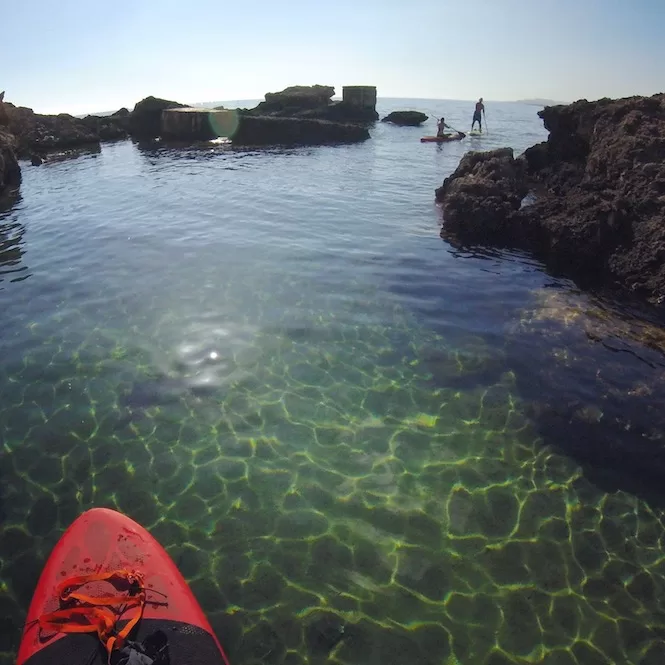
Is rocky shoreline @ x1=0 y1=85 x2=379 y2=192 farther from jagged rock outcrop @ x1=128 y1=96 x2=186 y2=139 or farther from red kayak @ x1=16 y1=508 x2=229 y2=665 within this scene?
red kayak @ x1=16 y1=508 x2=229 y2=665

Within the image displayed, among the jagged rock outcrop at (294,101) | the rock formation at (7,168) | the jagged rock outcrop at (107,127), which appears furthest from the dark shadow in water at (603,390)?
the jagged rock outcrop at (294,101)

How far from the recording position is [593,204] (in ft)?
52.9

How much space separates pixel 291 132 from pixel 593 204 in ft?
130

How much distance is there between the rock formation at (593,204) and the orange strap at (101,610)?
13.9 meters

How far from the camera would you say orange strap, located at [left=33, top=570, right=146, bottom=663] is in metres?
4.73

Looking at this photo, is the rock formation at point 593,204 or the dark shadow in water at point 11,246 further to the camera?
the dark shadow in water at point 11,246

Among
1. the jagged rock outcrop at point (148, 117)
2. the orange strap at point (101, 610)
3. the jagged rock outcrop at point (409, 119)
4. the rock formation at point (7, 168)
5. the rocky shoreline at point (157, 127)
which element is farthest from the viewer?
the jagged rock outcrop at point (409, 119)

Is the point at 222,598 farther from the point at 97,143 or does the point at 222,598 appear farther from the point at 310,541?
the point at 97,143

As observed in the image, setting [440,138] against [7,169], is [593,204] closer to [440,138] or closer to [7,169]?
[440,138]

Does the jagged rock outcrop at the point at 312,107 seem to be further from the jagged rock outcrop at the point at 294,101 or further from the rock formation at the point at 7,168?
the rock formation at the point at 7,168

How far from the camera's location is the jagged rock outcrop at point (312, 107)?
5981 centimetres

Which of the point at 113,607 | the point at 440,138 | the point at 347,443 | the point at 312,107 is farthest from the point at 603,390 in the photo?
the point at 312,107

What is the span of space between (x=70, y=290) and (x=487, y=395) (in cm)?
1197

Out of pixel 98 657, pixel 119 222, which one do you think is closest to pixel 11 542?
pixel 98 657
